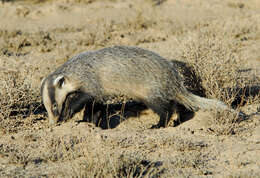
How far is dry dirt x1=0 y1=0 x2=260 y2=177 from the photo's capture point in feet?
13.0

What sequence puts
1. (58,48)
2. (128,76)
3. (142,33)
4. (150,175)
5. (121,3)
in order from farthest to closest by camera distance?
1. (121,3)
2. (142,33)
3. (58,48)
4. (128,76)
5. (150,175)

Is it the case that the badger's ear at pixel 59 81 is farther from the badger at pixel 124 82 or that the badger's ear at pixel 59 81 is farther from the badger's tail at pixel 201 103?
the badger's tail at pixel 201 103

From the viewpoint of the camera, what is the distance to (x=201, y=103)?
210 inches

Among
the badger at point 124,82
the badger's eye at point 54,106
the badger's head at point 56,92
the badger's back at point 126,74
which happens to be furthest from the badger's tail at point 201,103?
the badger's eye at point 54,106

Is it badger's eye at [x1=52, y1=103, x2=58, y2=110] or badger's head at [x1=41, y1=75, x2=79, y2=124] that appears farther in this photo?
badger's eye at [x1=52, y1=103, x2=58, y2=110]

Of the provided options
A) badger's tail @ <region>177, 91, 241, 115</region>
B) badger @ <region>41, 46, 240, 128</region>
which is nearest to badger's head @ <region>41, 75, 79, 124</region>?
badger @ <region>41, 46, 240, 128</region>

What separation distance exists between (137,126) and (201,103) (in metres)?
0.92

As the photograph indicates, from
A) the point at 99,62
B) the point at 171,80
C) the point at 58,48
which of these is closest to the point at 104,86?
the point at 99,62

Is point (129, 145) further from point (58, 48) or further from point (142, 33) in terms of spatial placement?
point (142, 33)

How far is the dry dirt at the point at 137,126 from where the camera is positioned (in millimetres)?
3977

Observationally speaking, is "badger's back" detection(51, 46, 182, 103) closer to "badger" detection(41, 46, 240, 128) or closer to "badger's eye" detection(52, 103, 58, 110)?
"badger" detection(41, 46, 240, 128)

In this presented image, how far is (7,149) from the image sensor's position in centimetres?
450

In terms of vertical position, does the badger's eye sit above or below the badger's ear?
below

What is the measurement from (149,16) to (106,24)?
5.93ft
